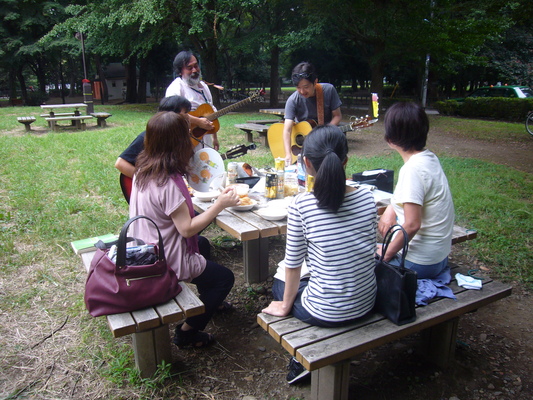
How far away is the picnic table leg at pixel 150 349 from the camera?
2.35m

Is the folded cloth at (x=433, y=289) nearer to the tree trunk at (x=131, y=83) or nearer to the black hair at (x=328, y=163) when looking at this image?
the black hair at (x=328, y=163)

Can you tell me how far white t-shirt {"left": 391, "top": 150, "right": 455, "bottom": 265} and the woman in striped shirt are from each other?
367 millimetres

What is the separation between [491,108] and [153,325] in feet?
54.2

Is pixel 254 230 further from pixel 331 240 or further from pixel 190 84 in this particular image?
pixel 190 84

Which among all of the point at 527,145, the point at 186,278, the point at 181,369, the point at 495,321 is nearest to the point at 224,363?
the point at 181,369

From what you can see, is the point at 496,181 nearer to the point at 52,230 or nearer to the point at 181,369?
the point at 181,369

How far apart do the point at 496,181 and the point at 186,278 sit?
570 cm

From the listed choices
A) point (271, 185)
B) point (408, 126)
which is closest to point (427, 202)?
point (408, 126)

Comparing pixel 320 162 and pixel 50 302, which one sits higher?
pixel 320 162

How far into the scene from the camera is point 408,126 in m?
2.31

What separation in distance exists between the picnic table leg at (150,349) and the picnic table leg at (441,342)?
1604 millimetres

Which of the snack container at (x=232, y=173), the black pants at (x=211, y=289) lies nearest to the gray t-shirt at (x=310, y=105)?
the snack container at (x=232, y=173)

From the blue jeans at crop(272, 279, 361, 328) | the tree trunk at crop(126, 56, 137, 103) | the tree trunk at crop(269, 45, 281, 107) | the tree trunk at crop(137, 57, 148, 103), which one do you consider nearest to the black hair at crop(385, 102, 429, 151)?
the blue jeans at crop(272, 279, 361, 328)

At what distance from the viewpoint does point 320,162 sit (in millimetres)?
1934
